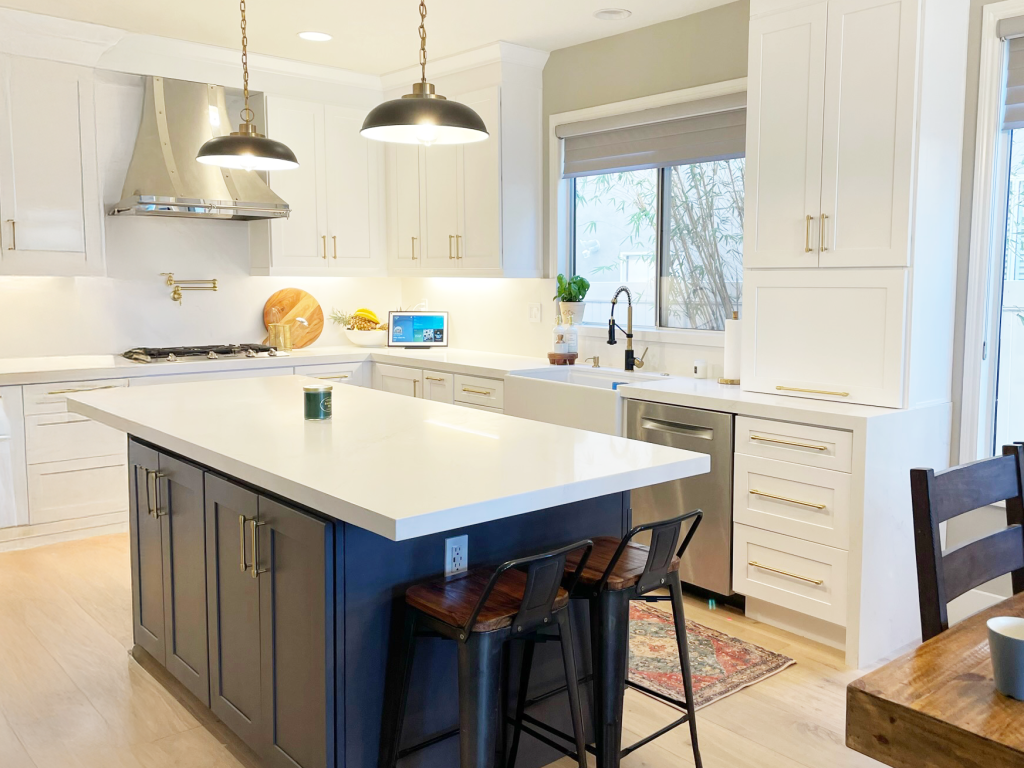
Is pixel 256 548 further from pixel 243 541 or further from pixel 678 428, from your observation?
pixel 678 428

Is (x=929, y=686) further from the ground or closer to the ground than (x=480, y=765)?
further from the ground

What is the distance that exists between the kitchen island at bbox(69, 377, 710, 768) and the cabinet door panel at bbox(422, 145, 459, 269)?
8.37ft

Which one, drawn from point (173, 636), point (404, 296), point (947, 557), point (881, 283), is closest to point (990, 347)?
point (881, 283)

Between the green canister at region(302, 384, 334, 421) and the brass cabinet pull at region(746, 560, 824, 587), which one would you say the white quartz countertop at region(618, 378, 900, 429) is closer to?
the brass cabinet pull at region(746, 560, 824, 587)

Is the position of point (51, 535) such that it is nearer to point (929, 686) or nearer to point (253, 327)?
point (253, 327)

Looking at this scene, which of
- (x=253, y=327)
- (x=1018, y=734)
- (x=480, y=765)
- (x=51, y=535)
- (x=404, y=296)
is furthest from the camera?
(x=404, y=296)

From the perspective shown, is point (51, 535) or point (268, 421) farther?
point (51, 535)

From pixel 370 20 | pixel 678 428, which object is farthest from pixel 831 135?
pixel 370 20

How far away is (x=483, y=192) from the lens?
16.3 feet

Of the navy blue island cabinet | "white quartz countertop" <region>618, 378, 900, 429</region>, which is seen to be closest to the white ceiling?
"white quartz countertop" <region>618, 378, 900, 429</region>

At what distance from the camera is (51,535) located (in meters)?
4.43

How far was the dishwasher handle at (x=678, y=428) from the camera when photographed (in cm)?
347

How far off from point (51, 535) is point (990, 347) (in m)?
4.43

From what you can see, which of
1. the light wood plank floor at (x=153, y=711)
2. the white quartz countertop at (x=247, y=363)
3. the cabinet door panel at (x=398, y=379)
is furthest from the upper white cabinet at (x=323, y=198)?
the light wood plank floor at (x=153, y=711)
